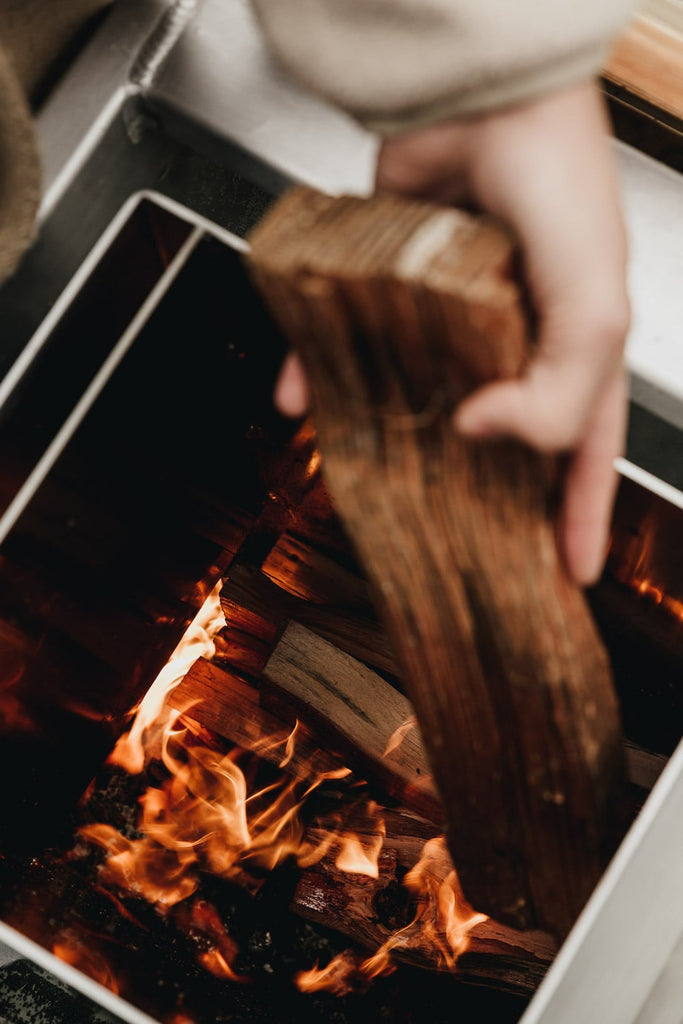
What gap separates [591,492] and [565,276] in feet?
0.60

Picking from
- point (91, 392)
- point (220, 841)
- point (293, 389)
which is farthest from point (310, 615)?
point (293, 389)

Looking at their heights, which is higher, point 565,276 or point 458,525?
point 565,276

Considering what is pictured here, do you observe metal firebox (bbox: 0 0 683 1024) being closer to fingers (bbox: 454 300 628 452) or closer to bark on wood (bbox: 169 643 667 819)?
fingers (bbox: 454 300 628 452)

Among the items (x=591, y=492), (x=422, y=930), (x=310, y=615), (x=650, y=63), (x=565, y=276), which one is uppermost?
(x=650, y=63)

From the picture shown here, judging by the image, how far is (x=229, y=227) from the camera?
1.02 meters

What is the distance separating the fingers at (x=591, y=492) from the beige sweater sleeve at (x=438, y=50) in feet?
0.80

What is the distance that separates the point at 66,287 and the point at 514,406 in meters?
0.64

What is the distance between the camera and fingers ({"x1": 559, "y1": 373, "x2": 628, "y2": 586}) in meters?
0.65

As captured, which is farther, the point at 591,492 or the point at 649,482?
the point at 649,482

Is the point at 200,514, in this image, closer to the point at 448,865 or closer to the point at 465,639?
the point at 448,865

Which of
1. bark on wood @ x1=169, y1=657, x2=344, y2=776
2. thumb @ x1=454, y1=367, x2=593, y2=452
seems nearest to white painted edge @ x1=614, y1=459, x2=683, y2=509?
thumb @ x1=454, y1=367, x2=593, y2=452

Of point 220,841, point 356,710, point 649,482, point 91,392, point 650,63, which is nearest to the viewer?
point 650,63

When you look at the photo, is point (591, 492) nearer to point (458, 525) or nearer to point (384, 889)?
point (458, 525)

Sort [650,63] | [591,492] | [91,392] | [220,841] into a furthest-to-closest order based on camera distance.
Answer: [220,841], [91,392], [650,63], [591,492]
